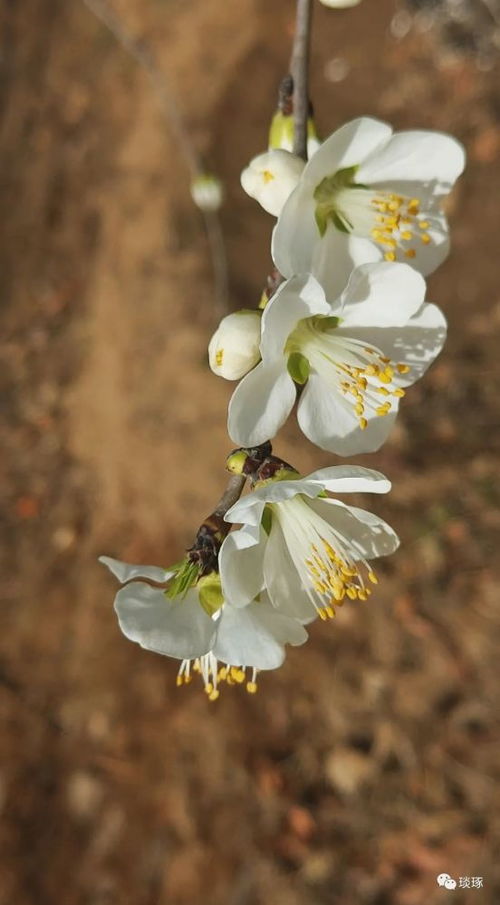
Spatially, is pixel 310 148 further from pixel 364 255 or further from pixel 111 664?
pixel 111 664

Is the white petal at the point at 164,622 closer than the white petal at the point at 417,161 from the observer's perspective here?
Yes

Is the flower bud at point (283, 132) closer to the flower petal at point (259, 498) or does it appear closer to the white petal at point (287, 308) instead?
the white petal at point (287, 308)

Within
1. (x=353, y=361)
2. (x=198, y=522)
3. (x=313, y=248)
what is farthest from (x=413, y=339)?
(x=198, y=522)

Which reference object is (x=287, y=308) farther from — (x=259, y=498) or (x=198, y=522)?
(x=198, y=522)

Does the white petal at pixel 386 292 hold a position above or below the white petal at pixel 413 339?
above

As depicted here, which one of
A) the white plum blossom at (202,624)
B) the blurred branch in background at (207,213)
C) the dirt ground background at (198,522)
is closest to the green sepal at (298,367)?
the white plum blossom at (202,624)

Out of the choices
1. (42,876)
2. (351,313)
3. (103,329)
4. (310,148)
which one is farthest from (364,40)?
(42,876)

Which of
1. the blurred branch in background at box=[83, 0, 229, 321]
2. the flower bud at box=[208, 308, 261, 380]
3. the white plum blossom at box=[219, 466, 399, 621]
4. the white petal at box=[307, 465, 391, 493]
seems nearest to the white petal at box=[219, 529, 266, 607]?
the white plum blossom at box=[219, 466, 399, 621]
